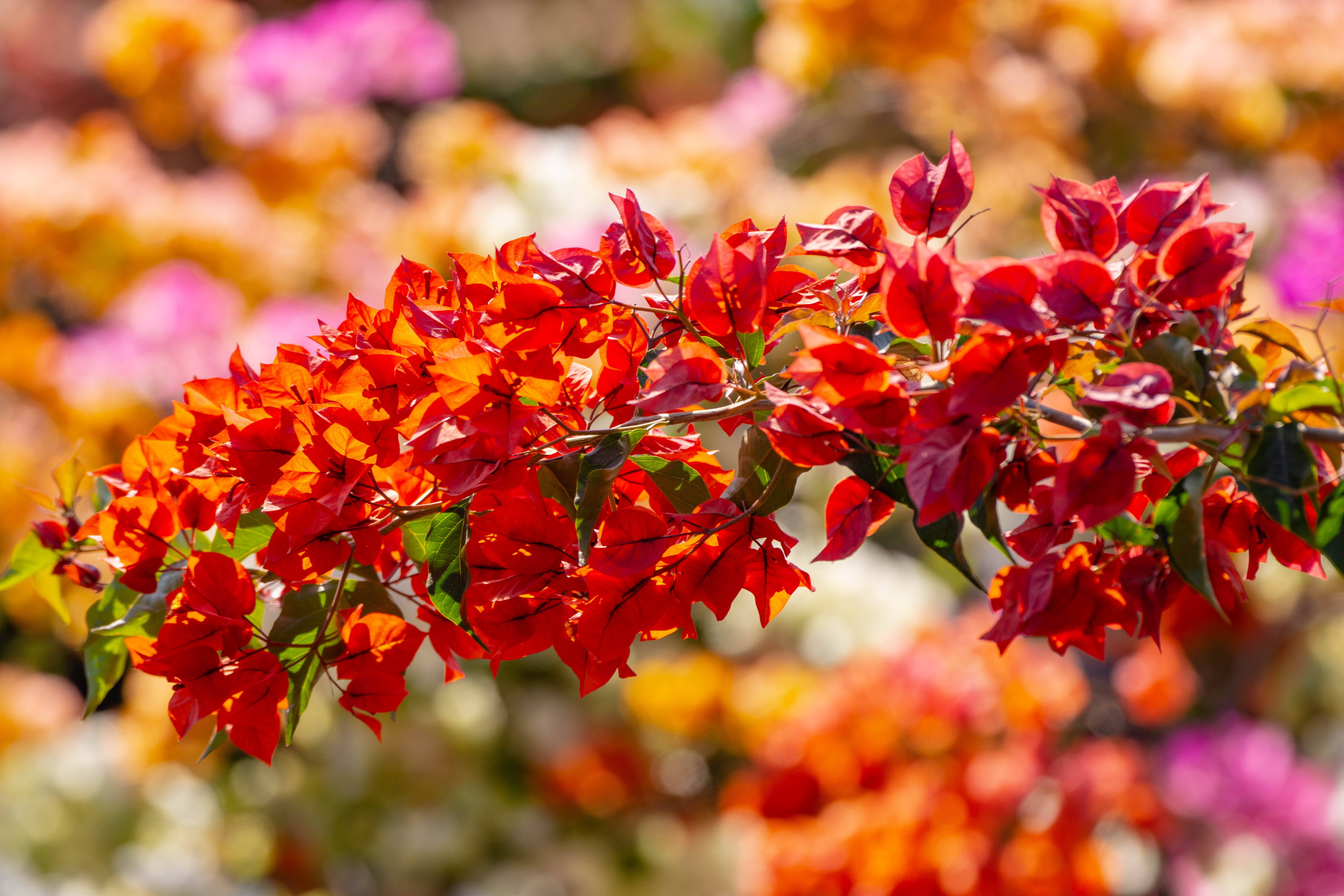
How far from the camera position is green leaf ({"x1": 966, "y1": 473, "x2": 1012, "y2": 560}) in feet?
0.80

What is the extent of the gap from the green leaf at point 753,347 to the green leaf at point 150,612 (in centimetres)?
17

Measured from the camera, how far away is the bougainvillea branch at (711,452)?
231 millimetres

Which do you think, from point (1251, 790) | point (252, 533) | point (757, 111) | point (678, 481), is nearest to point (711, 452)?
point (678, 481)

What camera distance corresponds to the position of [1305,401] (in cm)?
23

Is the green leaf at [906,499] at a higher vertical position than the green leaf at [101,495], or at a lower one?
higher

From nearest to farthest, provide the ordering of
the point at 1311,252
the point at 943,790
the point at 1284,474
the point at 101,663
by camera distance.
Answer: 1. the point at 1284,474
2. the point at 101,663
3. the point at 943,790
4. the point at 1311,252

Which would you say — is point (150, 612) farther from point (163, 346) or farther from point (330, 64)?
point (330, 64)

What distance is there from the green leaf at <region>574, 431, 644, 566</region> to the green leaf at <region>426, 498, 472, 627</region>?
0.09 feet

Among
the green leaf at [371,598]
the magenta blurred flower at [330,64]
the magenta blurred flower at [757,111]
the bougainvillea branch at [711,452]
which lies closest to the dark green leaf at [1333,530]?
the bougainvillea branch at [711,452]

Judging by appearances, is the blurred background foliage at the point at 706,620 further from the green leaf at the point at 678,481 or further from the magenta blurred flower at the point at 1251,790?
the green leaf at the point at 678,481

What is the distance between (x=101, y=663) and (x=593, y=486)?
0.63 ft

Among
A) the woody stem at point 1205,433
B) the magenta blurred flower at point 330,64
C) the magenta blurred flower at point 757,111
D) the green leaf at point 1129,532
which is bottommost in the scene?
the magenta blurred flower at point 757,111

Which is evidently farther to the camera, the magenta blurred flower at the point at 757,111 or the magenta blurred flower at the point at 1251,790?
the magenta blurred flower at the point at 757,111

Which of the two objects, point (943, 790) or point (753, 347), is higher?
point (753, 347)
